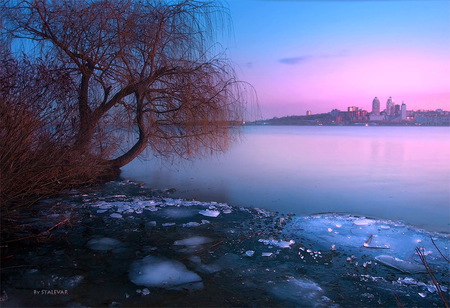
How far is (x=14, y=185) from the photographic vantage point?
4270mm

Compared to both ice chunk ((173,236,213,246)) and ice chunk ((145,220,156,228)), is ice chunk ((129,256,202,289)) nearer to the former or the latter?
ice chunk ((173,236,213,246))

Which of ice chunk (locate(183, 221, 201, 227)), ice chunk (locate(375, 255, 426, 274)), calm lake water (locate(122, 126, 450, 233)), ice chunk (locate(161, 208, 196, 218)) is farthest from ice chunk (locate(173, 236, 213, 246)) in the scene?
calm lake water (locate(122, 126, 450, 233))

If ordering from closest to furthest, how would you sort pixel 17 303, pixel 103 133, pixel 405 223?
1. pixel 17 303
2. pixel 405 223
3. pixel 103 133

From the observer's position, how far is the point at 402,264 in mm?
4316

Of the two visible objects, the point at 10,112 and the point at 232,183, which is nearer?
the point at 10,112

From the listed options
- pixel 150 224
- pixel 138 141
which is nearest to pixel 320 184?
pixel 138 141

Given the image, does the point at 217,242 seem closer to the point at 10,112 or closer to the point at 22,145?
the point at 22,145

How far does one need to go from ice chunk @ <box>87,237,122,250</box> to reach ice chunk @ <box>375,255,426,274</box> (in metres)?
3.25

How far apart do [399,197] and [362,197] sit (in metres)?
0.87

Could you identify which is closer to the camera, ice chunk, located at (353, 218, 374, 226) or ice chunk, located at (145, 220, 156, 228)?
ice chunk, located at (145, 220, 156, 228)

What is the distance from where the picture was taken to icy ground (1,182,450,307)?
3.29 metres

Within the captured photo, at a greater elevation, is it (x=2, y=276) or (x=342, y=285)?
(x=2, y=276)

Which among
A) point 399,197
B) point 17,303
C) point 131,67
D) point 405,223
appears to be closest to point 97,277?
point 17,303

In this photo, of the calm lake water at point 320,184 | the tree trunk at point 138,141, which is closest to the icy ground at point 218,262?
the calm lake water at point 320,184
